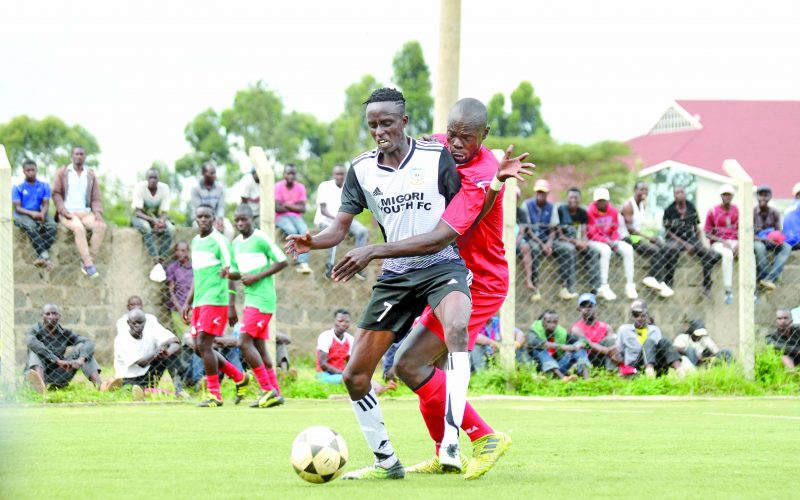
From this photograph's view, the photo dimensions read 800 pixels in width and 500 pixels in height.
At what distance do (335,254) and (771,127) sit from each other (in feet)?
164

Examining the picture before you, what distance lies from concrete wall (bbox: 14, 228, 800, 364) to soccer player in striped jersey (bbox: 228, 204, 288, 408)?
3336mm

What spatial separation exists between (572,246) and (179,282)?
5728mm

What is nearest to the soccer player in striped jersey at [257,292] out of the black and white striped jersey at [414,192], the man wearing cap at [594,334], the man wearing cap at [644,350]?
the man wearing cap at [594,334]

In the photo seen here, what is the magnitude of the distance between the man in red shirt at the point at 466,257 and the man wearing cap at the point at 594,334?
9.19 m

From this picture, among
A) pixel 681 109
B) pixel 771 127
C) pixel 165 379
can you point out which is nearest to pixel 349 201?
pixel 165 379

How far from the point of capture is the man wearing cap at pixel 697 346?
17.7m

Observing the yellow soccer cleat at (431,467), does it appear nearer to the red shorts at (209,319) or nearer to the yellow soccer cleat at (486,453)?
the yellow soccer cleat at (486,453)

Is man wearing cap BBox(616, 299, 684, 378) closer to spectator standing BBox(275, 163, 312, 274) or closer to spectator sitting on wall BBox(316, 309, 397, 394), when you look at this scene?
spectator sitting on wall BBox(316, 309, 397, 394)

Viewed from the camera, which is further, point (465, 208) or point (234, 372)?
point (234, 372)

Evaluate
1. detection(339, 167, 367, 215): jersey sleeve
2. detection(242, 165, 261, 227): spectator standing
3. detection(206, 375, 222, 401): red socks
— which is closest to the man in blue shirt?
detection(242, 165, 261, 227): spectator standing

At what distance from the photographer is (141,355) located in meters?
15.5

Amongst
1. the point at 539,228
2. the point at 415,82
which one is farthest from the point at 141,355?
the point at 415,82

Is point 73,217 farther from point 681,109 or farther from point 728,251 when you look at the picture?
point 681,109

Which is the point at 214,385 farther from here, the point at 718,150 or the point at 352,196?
the point at 718,150
